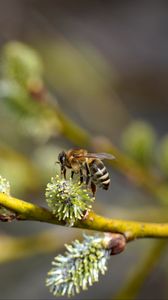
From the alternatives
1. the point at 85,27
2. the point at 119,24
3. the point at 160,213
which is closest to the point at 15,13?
the point at 85,27

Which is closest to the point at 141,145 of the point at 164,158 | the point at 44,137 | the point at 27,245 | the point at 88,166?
the point at 164,158

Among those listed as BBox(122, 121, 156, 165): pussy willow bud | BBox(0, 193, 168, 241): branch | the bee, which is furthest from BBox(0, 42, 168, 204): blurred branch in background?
BBox(0, 193, 168, 241): branch

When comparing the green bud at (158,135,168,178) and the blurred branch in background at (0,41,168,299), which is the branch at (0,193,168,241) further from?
the green bud at (158,135,168,178)

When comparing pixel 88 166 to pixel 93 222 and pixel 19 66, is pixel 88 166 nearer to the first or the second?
pixel 93 222

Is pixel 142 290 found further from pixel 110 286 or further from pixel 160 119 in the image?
pixel 160 119

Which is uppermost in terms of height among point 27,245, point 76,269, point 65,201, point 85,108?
point 85,108
